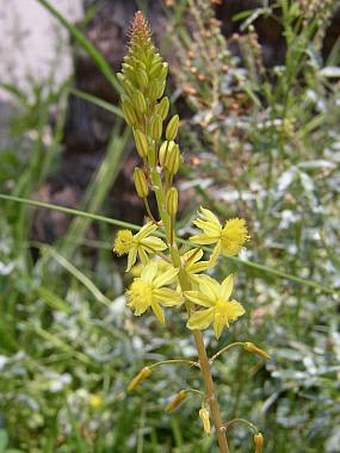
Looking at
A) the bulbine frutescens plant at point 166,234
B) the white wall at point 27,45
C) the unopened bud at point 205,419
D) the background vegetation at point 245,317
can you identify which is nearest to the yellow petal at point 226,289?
the bulbine frutescens plant at point 166,234

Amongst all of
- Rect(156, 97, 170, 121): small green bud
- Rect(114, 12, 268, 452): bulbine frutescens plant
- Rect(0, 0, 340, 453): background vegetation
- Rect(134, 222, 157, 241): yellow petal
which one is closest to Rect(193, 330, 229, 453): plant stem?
Rect(114, 12, 268, 452): bulbine frutescens plant

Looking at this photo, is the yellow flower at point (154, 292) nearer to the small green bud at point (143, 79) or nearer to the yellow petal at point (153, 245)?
the yellow petal at point (153, 245)

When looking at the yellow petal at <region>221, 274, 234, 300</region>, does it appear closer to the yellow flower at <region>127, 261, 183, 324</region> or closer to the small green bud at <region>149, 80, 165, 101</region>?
the yellow flower at <region>127, 261, 183, 324</region>

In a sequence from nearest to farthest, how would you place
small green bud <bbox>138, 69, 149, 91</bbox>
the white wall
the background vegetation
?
small green bud <bbox>138, 69, 149, 91</bbox>
the background vegetation
the white wall

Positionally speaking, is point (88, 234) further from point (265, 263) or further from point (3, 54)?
point (265, 263)

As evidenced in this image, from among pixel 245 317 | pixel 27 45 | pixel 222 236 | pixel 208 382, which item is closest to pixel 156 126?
pixel 222 236

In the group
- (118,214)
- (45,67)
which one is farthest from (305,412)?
(45,67)

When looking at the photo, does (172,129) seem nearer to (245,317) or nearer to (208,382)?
(208,382)
